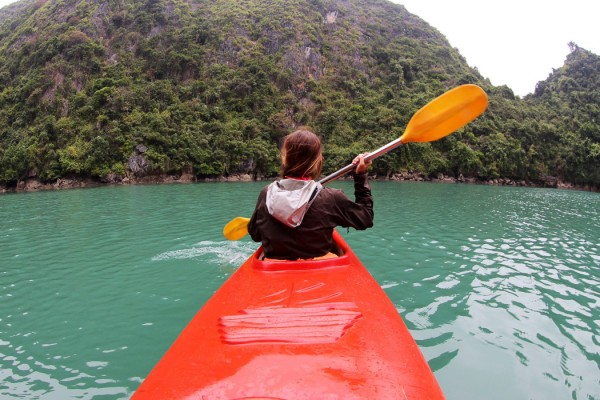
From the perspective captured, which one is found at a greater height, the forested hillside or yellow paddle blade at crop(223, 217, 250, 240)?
the forested hillside

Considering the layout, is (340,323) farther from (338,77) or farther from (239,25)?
(239,25)

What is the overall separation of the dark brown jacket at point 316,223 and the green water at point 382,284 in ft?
4.62

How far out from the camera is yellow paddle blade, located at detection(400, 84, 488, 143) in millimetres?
3395

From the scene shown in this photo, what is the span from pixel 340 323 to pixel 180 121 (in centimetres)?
3745

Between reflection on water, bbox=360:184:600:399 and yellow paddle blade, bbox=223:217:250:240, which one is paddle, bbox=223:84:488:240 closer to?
yellow paddle blade, bbox=223:217:250:240

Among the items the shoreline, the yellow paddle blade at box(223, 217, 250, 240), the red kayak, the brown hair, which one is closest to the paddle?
the brown hair

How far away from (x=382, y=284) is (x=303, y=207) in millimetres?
2850

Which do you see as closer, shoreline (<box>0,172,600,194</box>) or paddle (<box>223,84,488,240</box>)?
paddle (<box>223,84,488,240</box>)

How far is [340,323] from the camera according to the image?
1634 millimetres

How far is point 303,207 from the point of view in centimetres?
206

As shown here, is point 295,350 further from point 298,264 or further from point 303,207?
point 298,264

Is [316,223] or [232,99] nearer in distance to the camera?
[316,223]

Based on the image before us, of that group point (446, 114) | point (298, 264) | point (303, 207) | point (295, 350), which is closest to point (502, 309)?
point (446, 114)

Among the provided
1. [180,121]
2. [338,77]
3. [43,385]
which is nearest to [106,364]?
[43,385]
